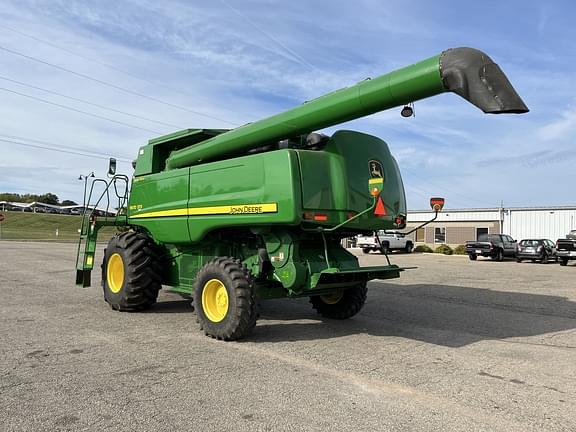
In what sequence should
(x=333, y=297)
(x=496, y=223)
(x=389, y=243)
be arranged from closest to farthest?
(x=333, y=297), (x=389, y=243), (x=496, y=223)

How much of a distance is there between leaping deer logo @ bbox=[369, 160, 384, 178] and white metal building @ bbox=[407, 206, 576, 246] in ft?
117

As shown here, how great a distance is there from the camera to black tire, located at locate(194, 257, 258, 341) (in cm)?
663

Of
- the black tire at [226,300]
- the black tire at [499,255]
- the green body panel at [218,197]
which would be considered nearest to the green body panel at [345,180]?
the green body panel at [218,197]

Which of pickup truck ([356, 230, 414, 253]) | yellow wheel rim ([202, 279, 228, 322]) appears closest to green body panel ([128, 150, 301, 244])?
yellow wheel rim ([202, 279, 228, 322])

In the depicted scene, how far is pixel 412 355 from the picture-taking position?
6.31 metres

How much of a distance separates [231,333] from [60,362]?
81.4 inches

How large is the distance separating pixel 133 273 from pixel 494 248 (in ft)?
84.6

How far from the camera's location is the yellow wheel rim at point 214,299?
23.3 feet

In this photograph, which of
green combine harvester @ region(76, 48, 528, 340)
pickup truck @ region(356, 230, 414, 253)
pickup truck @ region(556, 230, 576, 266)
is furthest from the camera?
pickup truck @ region(356, 230, 414, 253)

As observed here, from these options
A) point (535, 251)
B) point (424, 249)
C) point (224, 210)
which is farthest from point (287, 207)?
point (424, 249)

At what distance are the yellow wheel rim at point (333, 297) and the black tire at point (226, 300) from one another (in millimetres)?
2198

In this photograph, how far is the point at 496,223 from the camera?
41.3 m

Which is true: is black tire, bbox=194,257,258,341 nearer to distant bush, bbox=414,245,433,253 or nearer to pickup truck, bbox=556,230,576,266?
pickup truck, bbox=556,230,576,266

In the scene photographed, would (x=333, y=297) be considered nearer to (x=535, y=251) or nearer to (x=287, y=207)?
(x=287, y=207)
